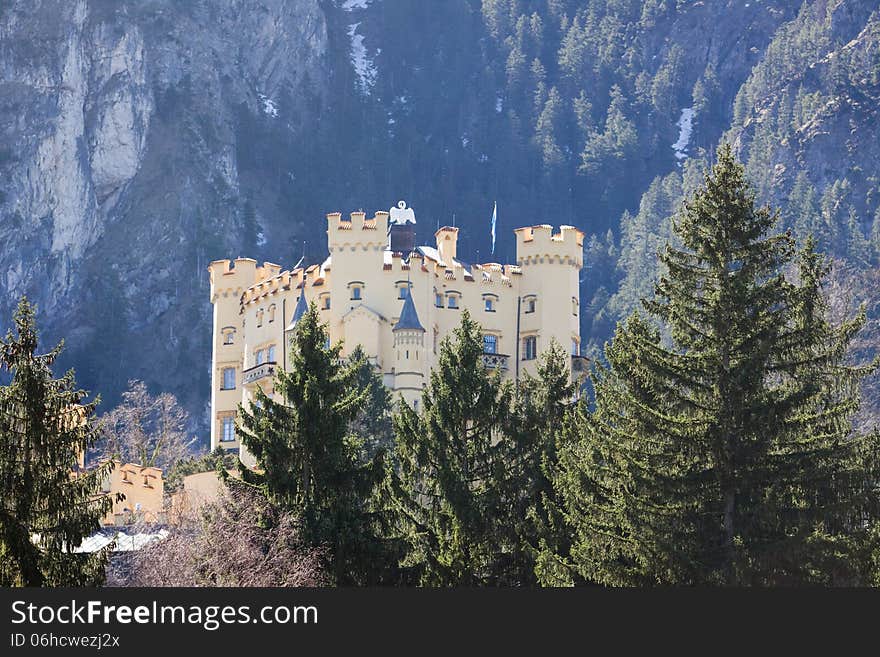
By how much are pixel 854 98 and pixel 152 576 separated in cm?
14047

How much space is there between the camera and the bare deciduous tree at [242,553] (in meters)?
40.2

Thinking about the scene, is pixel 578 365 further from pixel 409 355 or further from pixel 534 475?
pixel 534 475

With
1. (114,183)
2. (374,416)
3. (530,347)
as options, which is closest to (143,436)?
(530,347)

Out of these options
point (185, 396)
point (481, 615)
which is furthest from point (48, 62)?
point (481, 615)

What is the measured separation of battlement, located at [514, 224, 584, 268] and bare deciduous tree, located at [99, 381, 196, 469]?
18026 millimetres

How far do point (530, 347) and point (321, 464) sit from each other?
37.6 metres

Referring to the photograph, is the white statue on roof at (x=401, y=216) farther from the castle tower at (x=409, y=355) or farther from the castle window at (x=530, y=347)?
the castle tower at (x=409, y=355)

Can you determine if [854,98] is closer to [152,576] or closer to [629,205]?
[629,205]

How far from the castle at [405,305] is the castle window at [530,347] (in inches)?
1.6

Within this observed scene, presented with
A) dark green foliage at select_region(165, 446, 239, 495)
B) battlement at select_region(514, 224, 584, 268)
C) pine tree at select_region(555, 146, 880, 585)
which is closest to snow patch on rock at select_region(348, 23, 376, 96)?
battlement at select_region(514, 224, 584, 268)

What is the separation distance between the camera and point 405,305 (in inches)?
3115

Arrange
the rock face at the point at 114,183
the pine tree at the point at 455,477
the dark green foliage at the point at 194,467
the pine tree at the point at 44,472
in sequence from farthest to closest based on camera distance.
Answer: the rock face at the point at 114,183, the dark green foliage at the point at 194,467, the pine tree at the point at 455,477, the pine tree at the point at 44,472

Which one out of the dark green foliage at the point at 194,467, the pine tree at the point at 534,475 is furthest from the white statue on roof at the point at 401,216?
the pine tree at the point at 534,475

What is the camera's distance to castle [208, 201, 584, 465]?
258 feet
